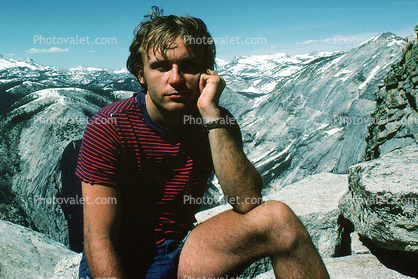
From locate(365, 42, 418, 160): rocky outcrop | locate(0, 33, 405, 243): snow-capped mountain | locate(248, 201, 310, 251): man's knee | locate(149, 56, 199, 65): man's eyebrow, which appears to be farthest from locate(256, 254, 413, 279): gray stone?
locate(0, 33, 405, 243): snow-capped mountain

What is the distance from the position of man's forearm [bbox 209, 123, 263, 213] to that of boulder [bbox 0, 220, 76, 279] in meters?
4.82

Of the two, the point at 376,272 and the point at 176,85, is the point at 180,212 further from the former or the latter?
the point at 376,272

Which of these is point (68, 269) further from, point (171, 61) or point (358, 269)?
point (358, 269)

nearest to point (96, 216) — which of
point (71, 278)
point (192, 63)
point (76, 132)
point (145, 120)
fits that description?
point (145, 120)

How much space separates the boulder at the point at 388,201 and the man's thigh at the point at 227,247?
238cm

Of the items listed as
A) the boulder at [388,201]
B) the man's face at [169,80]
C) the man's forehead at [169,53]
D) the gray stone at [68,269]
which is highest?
the man's forehead at [169,53]

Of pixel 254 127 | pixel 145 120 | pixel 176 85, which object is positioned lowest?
pixel 254 127

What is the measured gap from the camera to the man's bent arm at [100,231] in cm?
213

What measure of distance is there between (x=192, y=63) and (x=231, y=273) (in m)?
2.10

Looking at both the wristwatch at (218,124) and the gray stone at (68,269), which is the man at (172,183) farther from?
the gray stone at (68,269)

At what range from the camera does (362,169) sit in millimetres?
4160

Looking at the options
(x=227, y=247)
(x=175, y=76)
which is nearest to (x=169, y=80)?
(x=175, y=76)

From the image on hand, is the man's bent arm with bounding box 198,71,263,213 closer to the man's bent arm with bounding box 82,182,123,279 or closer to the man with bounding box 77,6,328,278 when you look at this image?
the man with bounding box 77,6,328,278

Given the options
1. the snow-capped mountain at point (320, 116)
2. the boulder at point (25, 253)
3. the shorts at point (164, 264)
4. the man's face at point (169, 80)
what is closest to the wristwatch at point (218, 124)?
the man's face at point (169, 80)
